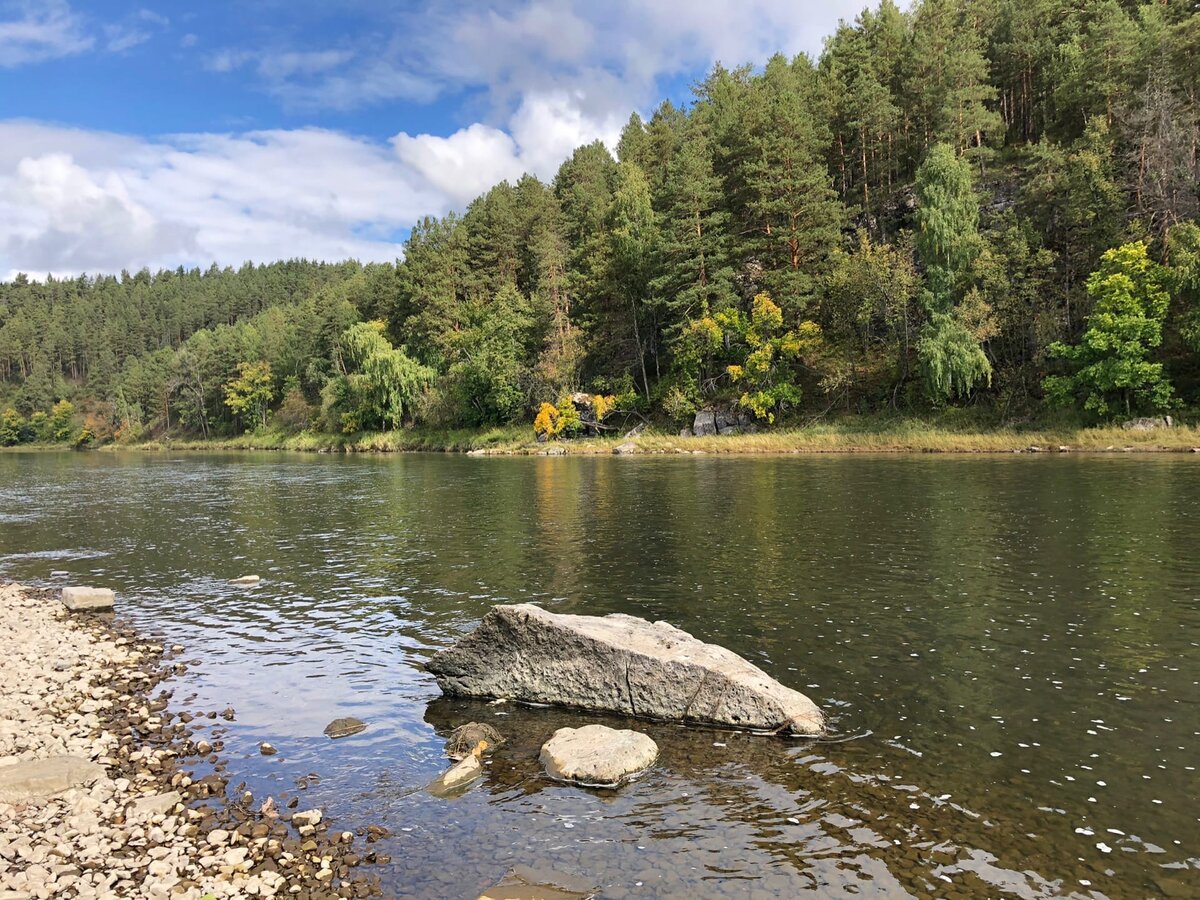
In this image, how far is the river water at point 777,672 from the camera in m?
8.38

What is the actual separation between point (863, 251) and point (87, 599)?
66352 mm

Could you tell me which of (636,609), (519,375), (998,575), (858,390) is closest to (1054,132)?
(858,390)

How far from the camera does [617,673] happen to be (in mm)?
12633

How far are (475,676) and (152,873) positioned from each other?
21.3 ft

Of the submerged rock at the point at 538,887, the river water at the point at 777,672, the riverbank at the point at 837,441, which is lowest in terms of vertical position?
the submerged rock at the point at 538,887

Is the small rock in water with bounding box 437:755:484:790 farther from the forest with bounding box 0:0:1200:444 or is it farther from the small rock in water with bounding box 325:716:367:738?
the forest with bounding box 0:0:1200:444

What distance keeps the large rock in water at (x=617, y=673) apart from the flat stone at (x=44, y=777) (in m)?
5.67

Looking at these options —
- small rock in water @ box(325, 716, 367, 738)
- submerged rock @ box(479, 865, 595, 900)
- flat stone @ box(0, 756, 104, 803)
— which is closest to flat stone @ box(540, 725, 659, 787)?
submerged rock @ box(479, 865, 595, 900)

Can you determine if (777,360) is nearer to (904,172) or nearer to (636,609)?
(904,172)

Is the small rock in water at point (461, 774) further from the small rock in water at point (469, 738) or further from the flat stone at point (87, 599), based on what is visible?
the flat stone at point (87, 599)

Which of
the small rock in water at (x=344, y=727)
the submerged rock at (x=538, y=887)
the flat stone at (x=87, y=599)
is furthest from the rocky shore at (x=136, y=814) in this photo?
the flat stone at (x=87, y=599)

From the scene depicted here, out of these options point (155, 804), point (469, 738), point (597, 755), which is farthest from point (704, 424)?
point (155, 804)

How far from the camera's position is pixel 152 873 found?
782 cm

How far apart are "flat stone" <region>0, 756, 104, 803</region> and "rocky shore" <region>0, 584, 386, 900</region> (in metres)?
0.02
